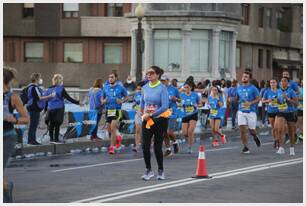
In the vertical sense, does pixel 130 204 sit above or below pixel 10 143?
below

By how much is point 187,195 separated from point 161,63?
87.8ft

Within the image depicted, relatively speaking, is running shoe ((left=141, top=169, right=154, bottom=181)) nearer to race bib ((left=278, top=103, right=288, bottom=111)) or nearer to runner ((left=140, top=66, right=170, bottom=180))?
runner ((left=140, top=66, right=170, bottom=180))

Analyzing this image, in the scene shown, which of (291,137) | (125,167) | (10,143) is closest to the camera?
(10,143)

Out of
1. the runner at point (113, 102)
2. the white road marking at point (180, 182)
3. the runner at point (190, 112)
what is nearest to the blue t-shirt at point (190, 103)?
the runner at point (190, 112)

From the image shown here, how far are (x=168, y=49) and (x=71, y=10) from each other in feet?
34.8

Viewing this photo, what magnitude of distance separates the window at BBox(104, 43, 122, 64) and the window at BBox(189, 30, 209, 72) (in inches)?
374

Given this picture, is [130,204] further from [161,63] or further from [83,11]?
[83,11]

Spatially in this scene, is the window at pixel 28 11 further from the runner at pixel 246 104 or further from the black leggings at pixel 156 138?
Answer: the black leggings at pixel 156 138

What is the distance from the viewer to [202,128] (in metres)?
26.0

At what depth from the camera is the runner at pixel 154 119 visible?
13.4 metres

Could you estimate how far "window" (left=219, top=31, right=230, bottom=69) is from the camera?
38728 mm

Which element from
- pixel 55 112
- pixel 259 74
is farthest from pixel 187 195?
pixel 259 74

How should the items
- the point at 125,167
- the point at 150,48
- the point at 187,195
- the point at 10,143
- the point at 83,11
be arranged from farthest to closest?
the point at 83,11 < the point at 150,48 < the point at 125,167 < the point at 187,195 < the point at 10,143

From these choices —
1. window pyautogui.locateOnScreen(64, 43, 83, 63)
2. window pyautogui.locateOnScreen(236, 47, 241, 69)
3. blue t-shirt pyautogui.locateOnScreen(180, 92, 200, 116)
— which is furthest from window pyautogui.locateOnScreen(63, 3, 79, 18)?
blue t-shirt pyautogui.locateOnScreen(180, 92, 200, 116)
